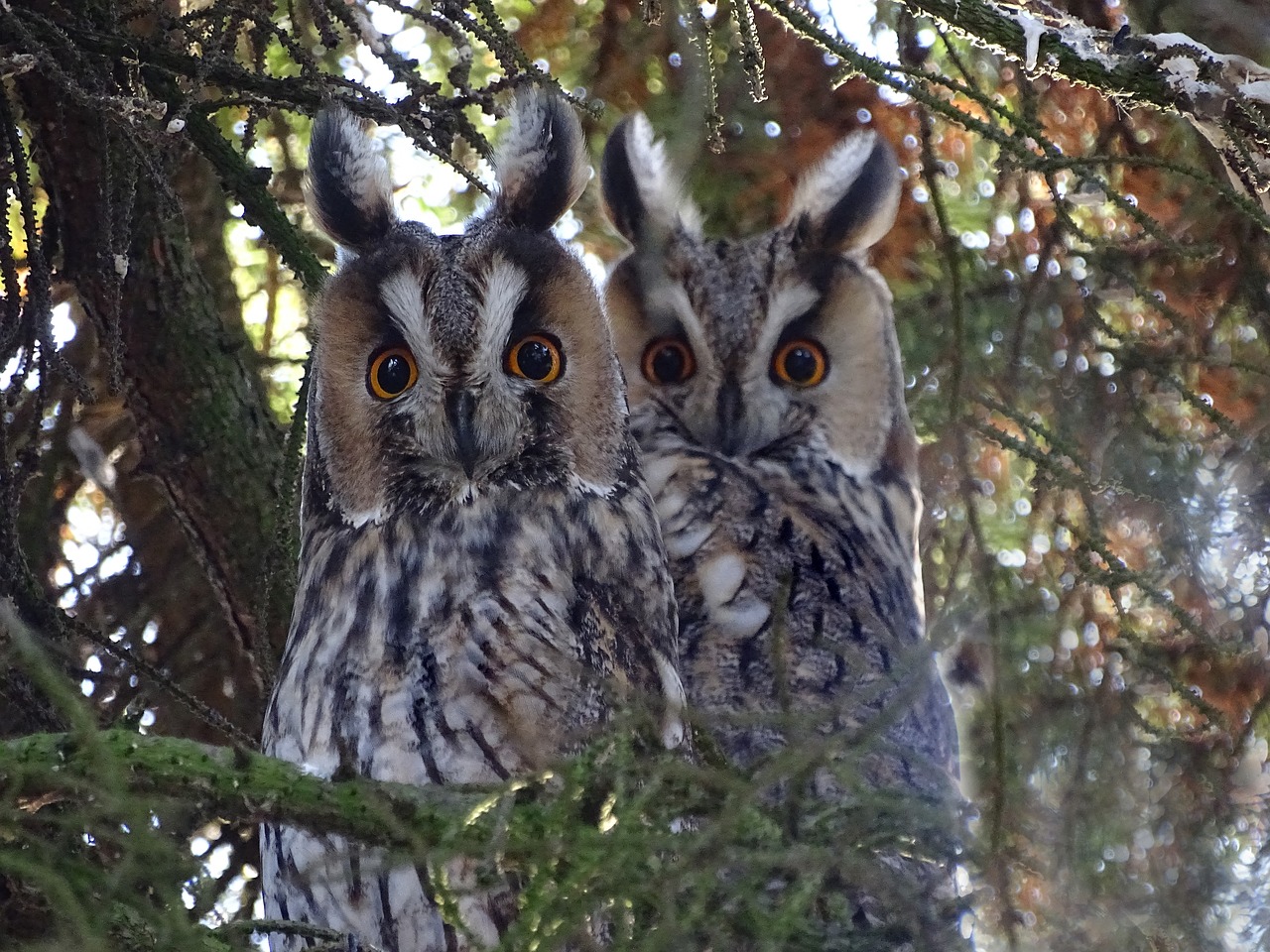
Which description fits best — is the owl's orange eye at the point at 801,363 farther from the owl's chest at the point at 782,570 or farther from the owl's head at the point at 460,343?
the owl's head at the point at 460,343

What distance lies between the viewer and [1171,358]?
302cm

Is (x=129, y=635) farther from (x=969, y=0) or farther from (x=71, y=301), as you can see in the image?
(x=969, y=0)

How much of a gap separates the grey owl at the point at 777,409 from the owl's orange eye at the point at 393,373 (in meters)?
0.90

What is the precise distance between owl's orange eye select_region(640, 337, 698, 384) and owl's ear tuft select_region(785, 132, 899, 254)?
0.40m

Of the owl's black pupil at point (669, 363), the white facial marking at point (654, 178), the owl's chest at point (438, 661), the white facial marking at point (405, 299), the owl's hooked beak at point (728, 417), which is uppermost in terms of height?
the white facial marking at point (654, 178)

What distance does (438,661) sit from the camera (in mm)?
2309

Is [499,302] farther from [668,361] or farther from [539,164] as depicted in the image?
[668,361]

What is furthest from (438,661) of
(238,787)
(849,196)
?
(849,196)

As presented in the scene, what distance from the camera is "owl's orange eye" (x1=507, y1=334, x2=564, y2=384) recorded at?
2.47 meters

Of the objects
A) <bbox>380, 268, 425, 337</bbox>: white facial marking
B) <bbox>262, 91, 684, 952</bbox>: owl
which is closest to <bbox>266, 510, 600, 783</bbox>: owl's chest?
<bbox>262, 91, 684, 952</bbox>: owl

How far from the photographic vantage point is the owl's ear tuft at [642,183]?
3.47 metres

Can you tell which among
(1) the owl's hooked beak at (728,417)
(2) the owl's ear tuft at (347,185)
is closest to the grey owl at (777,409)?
(1) the owl's hooked beak at (728,417)

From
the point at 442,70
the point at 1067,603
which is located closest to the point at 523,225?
the point at 442,70

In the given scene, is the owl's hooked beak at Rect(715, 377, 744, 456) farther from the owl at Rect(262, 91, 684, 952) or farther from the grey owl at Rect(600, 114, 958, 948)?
the owl at Rect(262, 91, 684, 952)
